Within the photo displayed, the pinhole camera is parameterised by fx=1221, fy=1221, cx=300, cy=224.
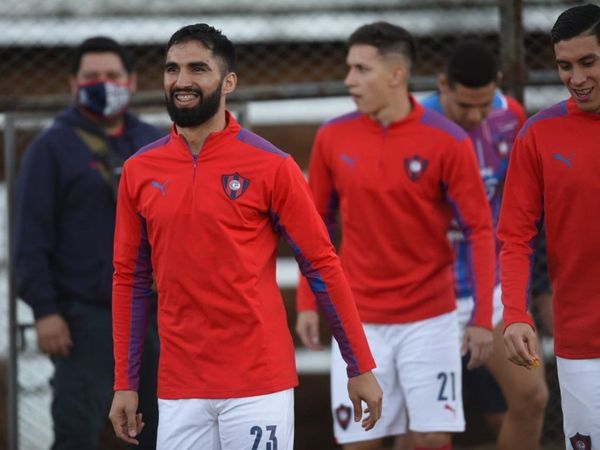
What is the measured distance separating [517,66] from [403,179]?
1.55 m

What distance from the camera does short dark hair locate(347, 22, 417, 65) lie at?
6.16 metres

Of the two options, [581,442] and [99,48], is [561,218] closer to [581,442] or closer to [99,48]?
[581,442]

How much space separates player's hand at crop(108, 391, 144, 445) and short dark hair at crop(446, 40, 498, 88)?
2656mm

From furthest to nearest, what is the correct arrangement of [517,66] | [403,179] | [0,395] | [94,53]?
[0,395] → [517,66] → [94,53] → [403,179]

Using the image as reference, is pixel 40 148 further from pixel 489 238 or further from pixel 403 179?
pixel 489 238

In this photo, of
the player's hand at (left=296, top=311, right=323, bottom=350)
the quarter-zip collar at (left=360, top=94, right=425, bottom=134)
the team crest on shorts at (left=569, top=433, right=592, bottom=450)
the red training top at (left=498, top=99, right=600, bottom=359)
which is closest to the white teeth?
the red training top at (left=498, top=99, right=600, bottom=359)

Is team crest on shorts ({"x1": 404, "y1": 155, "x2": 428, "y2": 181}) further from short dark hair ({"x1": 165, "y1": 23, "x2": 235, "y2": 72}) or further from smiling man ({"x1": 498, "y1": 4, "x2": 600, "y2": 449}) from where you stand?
short dark hair ({"x1": 165, "y1": 23, "x2": 235, "y2": 72})

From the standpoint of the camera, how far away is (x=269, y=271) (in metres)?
4.55

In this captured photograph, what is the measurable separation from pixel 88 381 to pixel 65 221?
0.82 meters

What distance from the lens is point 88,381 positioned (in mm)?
6164

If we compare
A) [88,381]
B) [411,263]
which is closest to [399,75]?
[411,263]

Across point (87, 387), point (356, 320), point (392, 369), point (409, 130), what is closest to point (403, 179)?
point (409, 130)

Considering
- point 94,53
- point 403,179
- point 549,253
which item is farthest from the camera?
point 94,53

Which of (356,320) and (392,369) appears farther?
(392,369)
